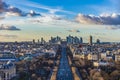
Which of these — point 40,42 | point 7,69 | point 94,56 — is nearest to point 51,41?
point 40,42

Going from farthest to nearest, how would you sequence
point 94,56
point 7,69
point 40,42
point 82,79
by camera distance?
point 40,42, point 94,56, point 7,69, point 82,79

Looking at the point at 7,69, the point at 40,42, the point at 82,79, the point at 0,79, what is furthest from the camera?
the point at 40,42

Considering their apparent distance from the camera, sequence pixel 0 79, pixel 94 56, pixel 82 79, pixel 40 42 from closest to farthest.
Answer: pixel 0 79, pixel 82 79, pixel 94 56, pixel 40 42

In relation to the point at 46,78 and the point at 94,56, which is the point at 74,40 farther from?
the point at 46,78

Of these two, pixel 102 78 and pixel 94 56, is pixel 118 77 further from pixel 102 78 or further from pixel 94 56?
pixel 94 56

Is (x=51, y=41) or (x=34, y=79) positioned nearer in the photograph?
(x=34, y=79)

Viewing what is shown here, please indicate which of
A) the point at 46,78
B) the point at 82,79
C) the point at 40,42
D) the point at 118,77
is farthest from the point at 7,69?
the point at 40,42

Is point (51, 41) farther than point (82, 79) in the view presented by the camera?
Yes

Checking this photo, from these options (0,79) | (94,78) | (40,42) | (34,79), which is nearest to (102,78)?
(94,78)
